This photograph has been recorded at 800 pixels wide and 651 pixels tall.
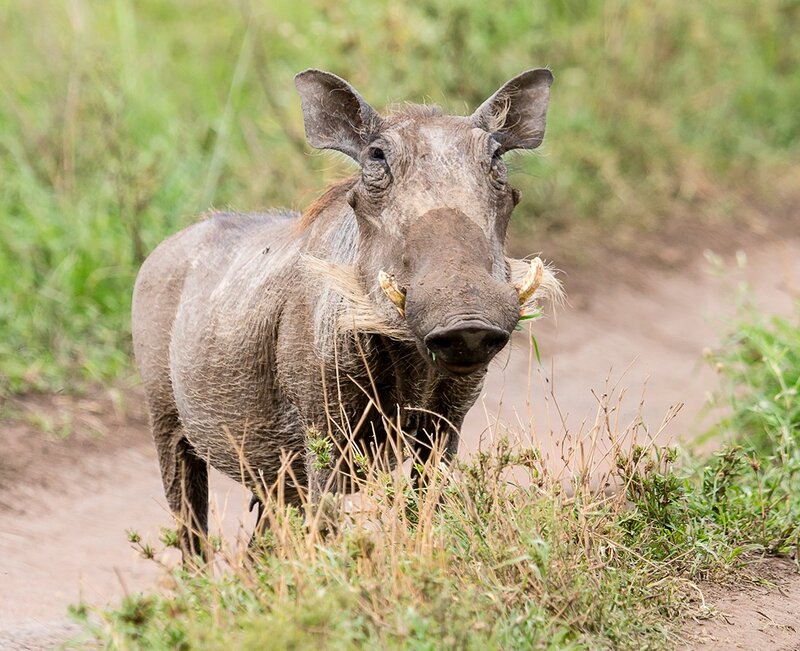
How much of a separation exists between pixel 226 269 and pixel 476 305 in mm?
1677

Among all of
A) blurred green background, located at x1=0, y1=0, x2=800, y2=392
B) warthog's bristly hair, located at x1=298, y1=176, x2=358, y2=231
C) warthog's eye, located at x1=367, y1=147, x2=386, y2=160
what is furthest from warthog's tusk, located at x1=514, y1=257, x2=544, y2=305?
blurred green background, located at x1=0, y1=0, x2=800, y2=392

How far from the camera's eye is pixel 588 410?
7266 mm

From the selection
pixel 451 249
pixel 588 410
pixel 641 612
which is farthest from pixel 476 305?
pixel 588 410

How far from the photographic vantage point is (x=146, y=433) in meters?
6.92

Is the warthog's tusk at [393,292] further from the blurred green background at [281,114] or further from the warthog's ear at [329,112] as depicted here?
the blurred green background at [281,114]

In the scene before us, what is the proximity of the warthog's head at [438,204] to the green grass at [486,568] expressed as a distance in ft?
1.65

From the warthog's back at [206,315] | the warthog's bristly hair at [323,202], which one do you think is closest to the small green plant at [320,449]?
the warthog's back at [206,315]

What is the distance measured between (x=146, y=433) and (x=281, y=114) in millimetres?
3276

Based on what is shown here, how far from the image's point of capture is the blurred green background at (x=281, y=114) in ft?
26.0

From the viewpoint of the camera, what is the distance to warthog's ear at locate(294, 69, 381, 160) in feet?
14.1

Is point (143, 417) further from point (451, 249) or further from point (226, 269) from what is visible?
point (451, 249)

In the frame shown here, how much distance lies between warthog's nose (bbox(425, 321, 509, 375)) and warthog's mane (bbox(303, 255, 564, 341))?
0.24m

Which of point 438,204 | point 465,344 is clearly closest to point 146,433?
point 438,204

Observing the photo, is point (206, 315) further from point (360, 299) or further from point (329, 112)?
point (360, 299)
